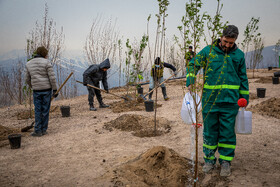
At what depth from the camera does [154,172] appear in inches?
103

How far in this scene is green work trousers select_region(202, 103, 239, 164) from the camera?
246 centimetres

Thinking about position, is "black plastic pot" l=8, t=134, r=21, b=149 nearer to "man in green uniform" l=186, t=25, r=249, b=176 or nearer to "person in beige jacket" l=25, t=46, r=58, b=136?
"person in beige jacket" l=25, t=46, r=58, b=136

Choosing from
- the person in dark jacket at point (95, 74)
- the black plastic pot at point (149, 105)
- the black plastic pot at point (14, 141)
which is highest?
the person in dark jacket at point (95, 74)

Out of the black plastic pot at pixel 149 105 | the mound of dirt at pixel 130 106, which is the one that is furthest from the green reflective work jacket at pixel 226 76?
the mound of dirt at pixel 130 106

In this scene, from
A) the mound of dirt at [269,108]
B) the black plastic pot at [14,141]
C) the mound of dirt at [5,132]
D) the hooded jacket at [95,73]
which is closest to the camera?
the black plastic pot at [14,141]

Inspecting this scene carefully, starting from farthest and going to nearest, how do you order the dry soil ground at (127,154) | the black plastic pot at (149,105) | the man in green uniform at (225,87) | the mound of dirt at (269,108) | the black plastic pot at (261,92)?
1. the black plastic pot at (261,92)
2. the black plastic pot at (149,105)
3. the mound of dirt at (269,108)
4. the dry soil ground at (127,154)
5. the man in green uniform at (225,87)

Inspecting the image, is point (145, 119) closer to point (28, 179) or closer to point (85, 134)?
point (85, 134)

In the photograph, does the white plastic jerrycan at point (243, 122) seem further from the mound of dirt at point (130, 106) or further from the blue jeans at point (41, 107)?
the mound of dirt at point (130, 106)

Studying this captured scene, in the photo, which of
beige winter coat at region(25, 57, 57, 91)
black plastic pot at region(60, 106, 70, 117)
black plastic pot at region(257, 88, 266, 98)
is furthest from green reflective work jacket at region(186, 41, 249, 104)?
black plastic pot at region(257, 88, 266, 98)

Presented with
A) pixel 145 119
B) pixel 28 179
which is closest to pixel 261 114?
pixel 145 119

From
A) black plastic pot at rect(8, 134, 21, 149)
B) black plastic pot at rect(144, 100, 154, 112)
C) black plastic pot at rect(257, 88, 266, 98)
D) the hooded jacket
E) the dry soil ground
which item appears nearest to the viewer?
the dry soil ground

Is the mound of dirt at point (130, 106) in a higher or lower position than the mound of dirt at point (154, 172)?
higher

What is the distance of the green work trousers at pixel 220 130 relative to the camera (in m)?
2.46

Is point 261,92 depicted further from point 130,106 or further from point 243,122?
point 243,122
